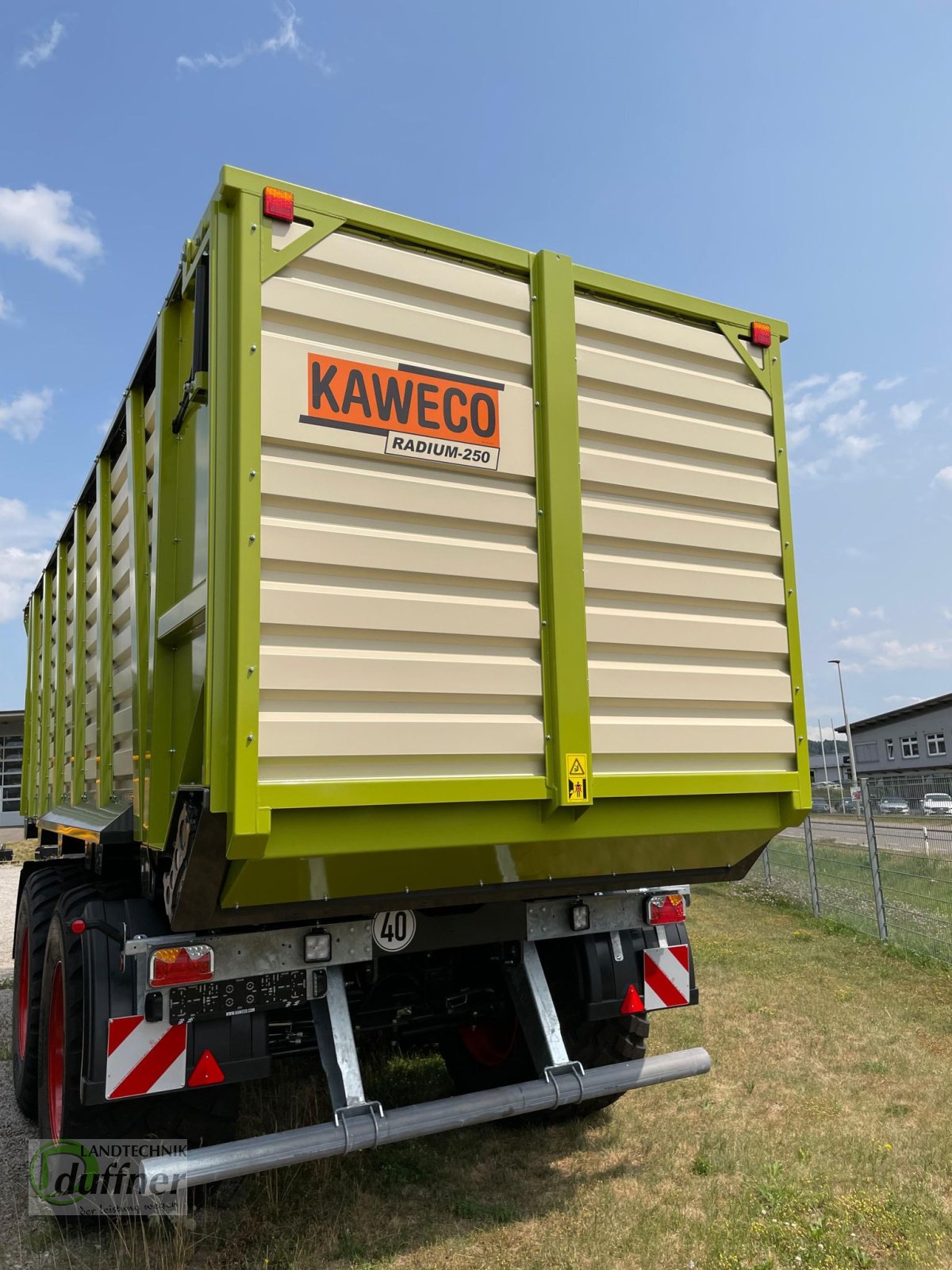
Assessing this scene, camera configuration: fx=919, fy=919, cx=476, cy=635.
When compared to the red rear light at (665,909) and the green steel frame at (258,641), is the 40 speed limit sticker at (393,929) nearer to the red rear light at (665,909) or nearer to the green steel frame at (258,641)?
the green steel frame at (258,641)

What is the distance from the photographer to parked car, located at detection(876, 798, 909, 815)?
9802mm

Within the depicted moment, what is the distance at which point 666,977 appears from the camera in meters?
4.13

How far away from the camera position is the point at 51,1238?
332 centimetres

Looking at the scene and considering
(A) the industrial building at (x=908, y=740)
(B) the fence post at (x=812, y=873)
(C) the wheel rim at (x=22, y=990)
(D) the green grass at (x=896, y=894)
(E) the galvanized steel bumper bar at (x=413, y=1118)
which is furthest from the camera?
(A) the industrial building at (x=908, y=740)

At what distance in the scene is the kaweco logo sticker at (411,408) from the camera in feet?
9.79

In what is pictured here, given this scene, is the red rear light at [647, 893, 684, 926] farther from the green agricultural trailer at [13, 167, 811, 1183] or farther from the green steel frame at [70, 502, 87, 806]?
the green steel frame at [70, 502, 87, 806]

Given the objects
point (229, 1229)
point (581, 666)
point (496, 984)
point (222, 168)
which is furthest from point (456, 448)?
point (229, 1229)

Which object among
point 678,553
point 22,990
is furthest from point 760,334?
point 22,990

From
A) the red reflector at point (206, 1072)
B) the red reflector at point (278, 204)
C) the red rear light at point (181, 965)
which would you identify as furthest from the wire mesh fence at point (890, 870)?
the red reflector at point (278, 204)

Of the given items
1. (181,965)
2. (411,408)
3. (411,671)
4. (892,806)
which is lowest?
(181,965)

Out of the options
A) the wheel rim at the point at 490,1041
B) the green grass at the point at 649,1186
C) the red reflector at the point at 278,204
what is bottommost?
the green grass at the point at 649,1186

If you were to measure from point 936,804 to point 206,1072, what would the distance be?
11.0 m

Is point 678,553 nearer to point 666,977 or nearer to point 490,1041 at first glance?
point 666,977

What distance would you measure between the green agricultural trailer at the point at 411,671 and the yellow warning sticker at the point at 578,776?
0.02 metres
